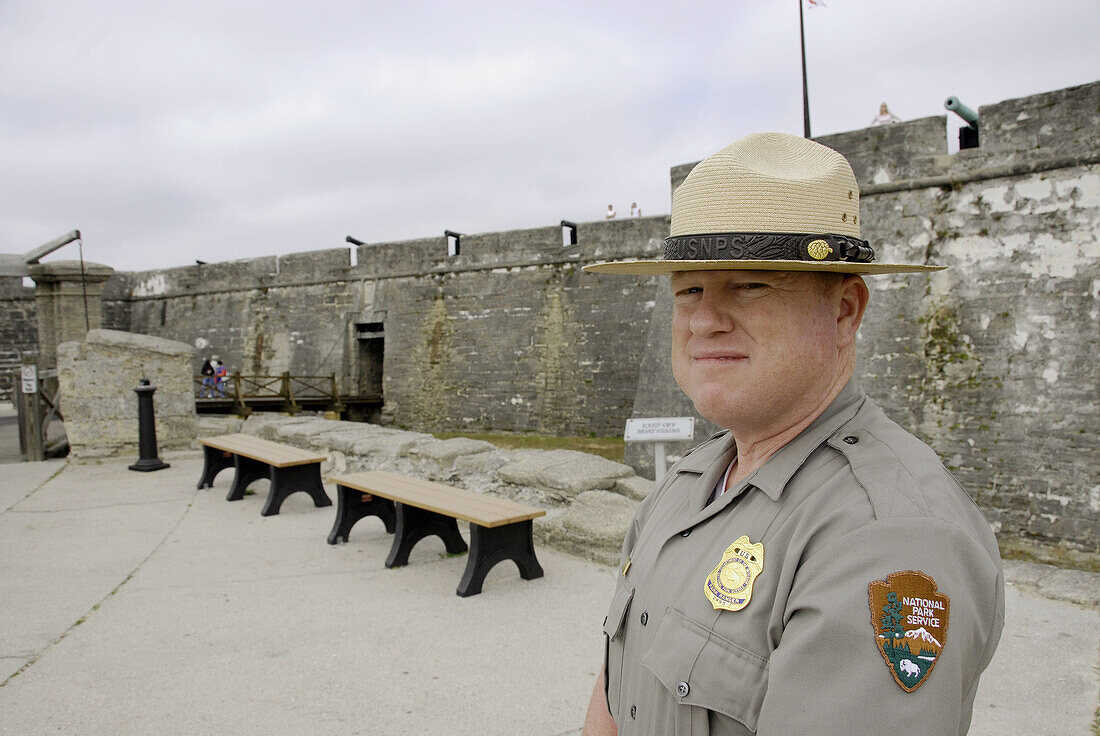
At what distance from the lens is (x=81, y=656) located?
3.27m

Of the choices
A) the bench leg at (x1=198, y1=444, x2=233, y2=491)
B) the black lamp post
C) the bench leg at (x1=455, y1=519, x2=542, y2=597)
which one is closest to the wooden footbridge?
the black lamp post

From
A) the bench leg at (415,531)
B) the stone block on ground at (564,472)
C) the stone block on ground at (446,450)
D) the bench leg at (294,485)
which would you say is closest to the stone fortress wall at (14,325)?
the bench leg at (294,485)

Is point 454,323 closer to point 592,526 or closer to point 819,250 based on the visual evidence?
point 592,526

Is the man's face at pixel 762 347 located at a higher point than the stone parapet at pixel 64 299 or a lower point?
lower

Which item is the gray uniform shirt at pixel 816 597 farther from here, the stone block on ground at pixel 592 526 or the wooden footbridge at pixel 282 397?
the wooden footbridge at pixel 282 397

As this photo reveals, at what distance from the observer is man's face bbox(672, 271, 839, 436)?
47.4 inches

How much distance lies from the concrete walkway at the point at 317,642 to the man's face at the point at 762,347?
6.18ft

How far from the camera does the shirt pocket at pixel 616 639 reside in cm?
141

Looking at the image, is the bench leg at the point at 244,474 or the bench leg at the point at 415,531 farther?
the bench leg at the point at 244,474

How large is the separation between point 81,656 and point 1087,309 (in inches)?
237

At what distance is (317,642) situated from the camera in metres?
3.38

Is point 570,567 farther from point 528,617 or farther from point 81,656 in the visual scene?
point 81,656

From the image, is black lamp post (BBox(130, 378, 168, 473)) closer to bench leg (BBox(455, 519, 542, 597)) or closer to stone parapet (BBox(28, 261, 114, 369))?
stone parapet (BBox(28, 261, 114, 369))

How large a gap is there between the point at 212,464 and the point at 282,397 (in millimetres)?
7711
